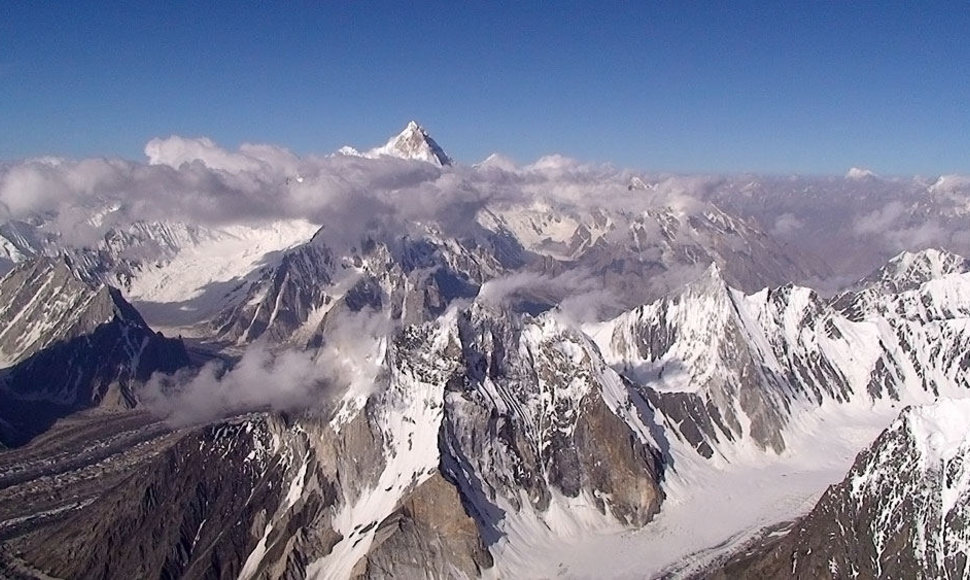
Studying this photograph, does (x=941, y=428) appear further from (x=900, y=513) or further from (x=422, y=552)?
(x=422, y=552)

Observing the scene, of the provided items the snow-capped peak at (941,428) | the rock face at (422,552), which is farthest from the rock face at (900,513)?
the rock face at (422,552)

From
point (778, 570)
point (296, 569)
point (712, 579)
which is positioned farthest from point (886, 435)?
point (296, 569)

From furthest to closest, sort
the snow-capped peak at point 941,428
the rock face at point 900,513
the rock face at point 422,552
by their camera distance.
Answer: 1. the rock face at point 422,552
2. the snow-capped peak at point 941,428
3. the rock face at point 900,513

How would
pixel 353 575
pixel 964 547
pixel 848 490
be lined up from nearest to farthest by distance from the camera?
pixel 964 547
pixel 848 490
pixel 353 575

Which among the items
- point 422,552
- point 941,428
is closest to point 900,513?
point 941,428

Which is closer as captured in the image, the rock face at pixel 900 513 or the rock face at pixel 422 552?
the rock face at pixel 900 513

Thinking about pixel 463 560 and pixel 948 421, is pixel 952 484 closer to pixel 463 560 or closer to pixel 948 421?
pixel 948 421

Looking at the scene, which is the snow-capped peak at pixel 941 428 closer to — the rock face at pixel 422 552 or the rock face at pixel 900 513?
the rock face at pixel 900 513

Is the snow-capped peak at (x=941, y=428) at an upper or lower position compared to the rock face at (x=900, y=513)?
upper

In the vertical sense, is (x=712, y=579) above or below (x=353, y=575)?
below

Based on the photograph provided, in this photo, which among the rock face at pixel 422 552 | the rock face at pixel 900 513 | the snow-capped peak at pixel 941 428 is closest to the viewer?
the rock face at pixel 900 513
